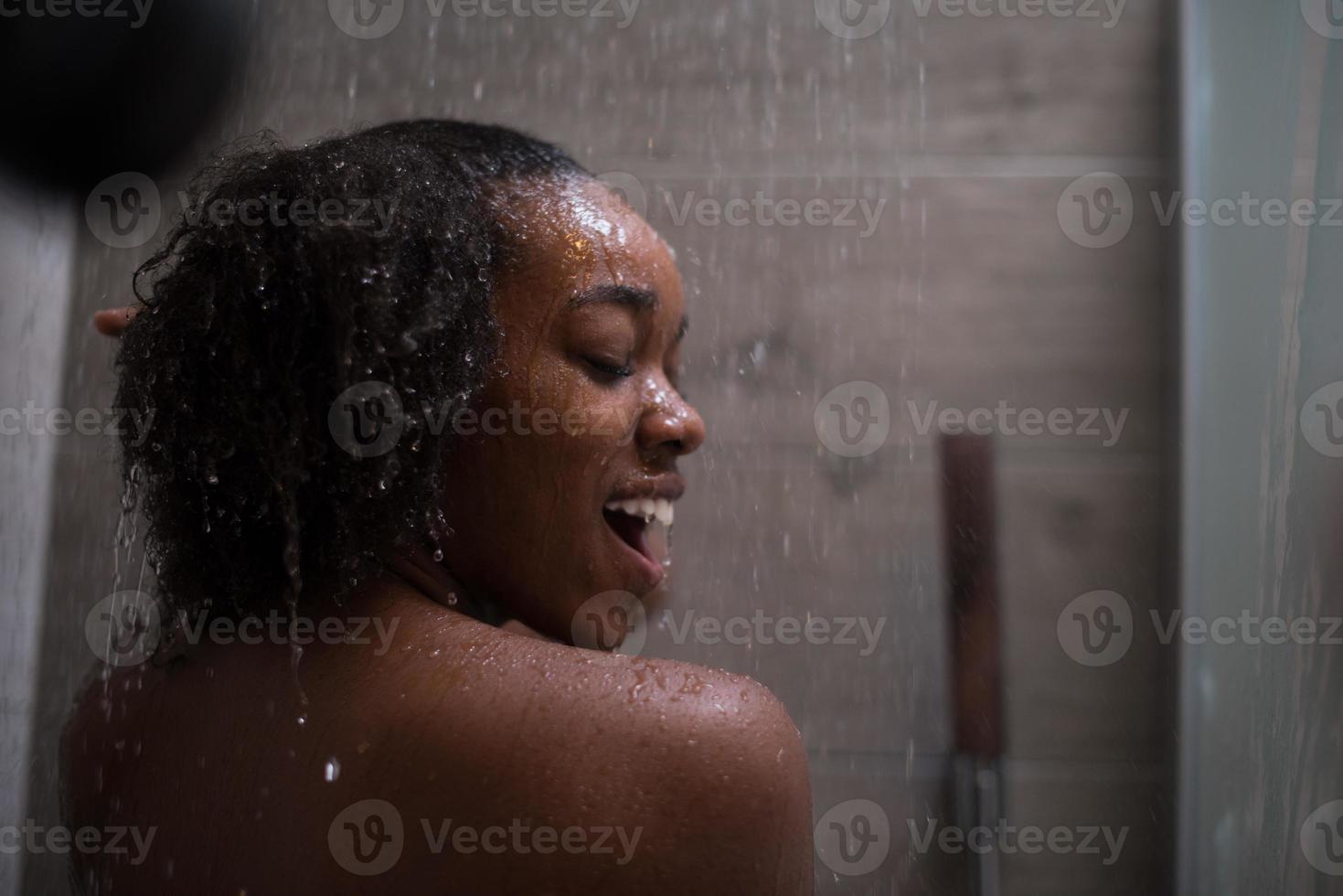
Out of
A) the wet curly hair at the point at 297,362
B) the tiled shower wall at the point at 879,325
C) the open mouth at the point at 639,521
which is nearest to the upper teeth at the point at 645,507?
the open mouth at the point at 639,521

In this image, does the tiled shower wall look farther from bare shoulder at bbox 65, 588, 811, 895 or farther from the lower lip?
bare shoulder at bbox 65, 588, 811, 895

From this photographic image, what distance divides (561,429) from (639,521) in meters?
0.11

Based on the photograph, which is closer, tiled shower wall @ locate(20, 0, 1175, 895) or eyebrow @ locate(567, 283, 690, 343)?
eyebrow @ locate(567, 283, 690, 343)

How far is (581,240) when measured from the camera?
2.26ft

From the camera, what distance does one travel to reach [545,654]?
547mm

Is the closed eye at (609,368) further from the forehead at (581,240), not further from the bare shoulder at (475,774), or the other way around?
the bare shoulder at (475,774)

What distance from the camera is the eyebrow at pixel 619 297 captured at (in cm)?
67

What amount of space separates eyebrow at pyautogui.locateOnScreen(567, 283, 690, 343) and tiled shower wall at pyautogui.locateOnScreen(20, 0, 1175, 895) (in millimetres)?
720

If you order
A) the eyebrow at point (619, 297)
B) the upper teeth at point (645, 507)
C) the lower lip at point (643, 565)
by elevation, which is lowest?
the lower lip at point (643, 565)

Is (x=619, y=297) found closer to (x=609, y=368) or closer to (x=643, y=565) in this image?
(x=609, y=368)

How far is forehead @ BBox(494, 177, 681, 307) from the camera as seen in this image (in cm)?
67

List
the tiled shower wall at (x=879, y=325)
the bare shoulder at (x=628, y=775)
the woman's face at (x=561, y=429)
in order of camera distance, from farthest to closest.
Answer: the tiled shower wall at (x=879, y=325)
the woman's face at (x=561, y=429)
the bare shoulder at (x=628, y=775)

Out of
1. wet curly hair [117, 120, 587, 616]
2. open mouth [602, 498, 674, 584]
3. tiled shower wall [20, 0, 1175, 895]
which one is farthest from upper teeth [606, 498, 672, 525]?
tiled shower wall [20, 0, 1175, 895]

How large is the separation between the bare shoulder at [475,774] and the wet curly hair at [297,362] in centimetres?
7
